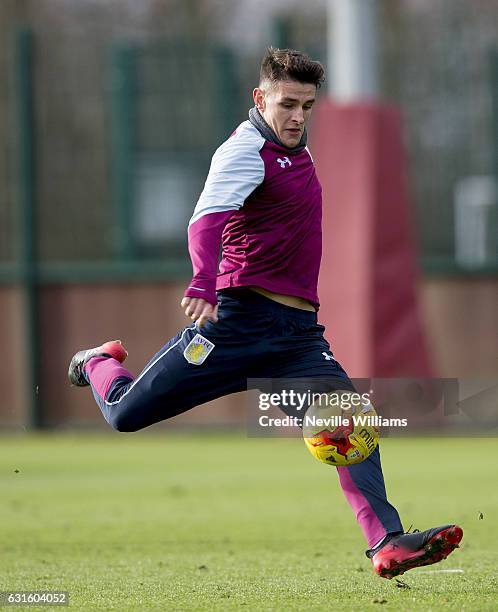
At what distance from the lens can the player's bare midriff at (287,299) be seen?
5859 mm

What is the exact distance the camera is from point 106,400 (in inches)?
237

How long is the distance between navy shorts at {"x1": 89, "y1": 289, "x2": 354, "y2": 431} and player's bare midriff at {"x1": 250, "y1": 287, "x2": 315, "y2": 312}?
19 millimetres

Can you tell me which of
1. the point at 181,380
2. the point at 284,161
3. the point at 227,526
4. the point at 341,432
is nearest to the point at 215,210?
the point at 284,161

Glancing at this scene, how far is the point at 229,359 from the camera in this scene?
5793mm

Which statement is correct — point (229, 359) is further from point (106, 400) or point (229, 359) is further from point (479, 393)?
point (479, 393)

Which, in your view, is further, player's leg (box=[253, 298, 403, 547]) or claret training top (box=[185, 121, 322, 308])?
player's leg (box=[253, 298, 403, 547])

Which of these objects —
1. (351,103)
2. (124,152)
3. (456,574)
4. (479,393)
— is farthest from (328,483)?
(124,152)

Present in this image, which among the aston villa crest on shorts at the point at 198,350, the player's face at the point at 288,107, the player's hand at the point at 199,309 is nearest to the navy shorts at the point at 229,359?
the aston villa crest on shorts at the point at 198,350

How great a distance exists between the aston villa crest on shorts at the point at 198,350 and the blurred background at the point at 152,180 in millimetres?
11243

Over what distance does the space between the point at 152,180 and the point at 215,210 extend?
1223cm

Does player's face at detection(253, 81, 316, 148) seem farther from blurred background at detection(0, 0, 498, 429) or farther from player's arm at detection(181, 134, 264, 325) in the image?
blurred background at detection(0, 0, 498, 429)

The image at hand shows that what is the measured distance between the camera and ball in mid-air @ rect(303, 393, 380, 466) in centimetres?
568

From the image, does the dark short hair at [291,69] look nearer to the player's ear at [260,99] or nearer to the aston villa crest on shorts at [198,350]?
the player's ear at [260,99]

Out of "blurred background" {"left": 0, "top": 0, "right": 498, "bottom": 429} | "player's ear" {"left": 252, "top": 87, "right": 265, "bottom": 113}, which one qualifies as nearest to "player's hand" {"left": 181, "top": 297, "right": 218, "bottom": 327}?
"player's ear" {"left": 252, "top": 87, "right": 265, "bottom": 113}
